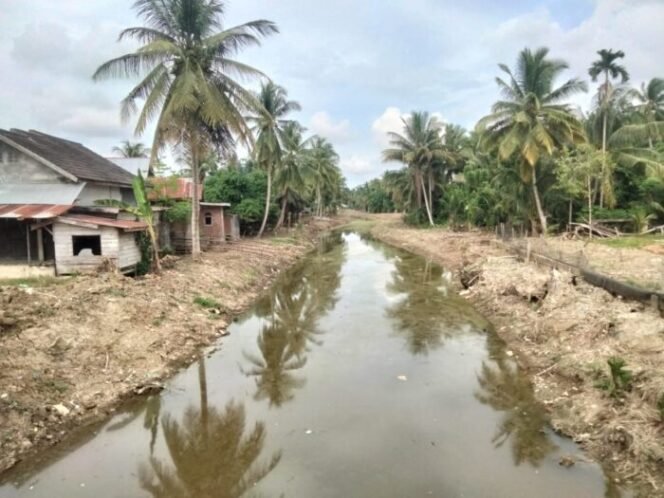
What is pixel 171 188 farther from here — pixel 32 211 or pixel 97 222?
pixel 97 222

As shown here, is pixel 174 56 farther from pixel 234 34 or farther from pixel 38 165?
pixel 38 165

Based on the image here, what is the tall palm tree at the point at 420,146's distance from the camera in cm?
3909

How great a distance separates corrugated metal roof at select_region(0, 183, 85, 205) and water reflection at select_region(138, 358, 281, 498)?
1131 cm

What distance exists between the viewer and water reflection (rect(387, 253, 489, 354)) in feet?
42.3

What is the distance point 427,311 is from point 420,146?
2614 cm

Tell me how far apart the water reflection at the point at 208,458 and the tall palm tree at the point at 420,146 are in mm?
32656

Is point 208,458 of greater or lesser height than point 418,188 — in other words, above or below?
below

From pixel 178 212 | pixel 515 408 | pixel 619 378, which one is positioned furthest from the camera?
pixel 178 212

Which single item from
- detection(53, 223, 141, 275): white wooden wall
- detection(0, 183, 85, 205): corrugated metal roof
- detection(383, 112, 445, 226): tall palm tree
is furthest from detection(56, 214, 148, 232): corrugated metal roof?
detection(383, 112, 445, 226): tall palm tree

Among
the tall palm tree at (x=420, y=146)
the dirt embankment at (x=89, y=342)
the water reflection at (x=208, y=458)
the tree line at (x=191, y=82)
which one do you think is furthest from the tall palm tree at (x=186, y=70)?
the tall palm tree at (x=420, y=146)

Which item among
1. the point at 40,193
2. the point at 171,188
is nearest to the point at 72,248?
the point at 40,193

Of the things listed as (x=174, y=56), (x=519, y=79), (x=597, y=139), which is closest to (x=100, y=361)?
(x=174, y=56)

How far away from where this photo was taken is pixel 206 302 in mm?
14727

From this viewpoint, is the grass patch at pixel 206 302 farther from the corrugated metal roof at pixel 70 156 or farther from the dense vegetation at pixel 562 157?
the dense vegetation at pixel 562 157
